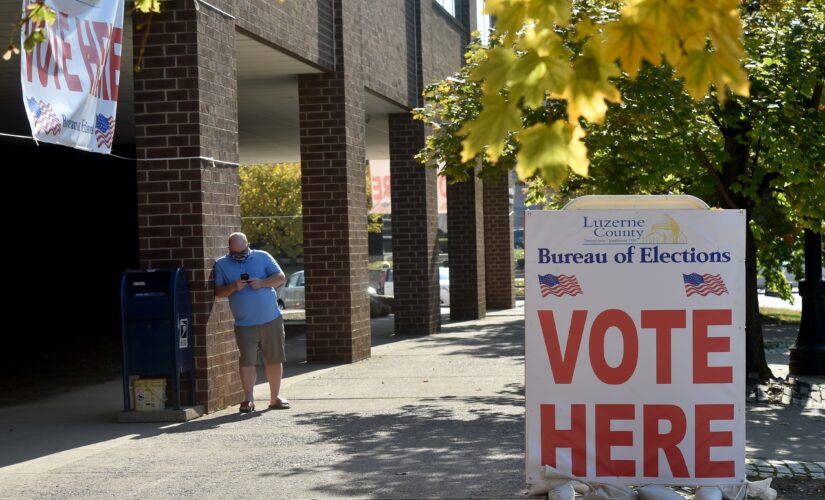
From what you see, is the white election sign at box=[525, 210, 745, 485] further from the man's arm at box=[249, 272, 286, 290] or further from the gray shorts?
the gray shorts

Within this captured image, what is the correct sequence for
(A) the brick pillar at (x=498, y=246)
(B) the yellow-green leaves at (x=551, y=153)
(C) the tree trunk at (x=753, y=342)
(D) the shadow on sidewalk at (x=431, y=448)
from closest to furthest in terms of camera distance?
(B) the yellow-green leaves at (x=551, y=153) < (D) the shadow on sidewalk at (x=431, y=448) < (C) the tree trunk at (x=753, y=342) < (A) the brick pillar at (x=498, y=246)

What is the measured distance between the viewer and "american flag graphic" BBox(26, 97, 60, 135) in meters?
8.66

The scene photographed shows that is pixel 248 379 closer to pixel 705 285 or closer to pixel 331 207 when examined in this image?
pixel 331 207

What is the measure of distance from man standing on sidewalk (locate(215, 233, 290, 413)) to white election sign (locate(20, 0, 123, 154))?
207cm

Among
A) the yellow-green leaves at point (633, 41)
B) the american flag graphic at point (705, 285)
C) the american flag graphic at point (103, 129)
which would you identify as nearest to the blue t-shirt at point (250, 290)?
the american flag graphic at point (103, 129)

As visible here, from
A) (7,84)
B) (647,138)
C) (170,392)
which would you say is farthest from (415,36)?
(170,392)

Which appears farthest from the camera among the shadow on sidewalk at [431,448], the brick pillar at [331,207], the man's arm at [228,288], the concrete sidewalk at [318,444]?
the brick pillar at [331,207]

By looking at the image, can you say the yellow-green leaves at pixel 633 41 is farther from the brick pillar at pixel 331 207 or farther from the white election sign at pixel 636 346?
the brick pillar at pixel 331 207

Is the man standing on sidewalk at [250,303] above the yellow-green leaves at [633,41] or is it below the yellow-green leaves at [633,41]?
below

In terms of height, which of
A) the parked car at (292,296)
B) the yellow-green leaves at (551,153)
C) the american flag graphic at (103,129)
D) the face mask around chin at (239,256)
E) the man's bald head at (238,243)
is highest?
the american flag graphic at (103,129)

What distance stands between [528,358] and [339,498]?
160 centimetres

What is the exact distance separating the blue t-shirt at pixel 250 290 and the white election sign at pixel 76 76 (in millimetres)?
2064

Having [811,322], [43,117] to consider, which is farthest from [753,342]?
[43,117]

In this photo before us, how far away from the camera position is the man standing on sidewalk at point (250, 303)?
37.6ft
